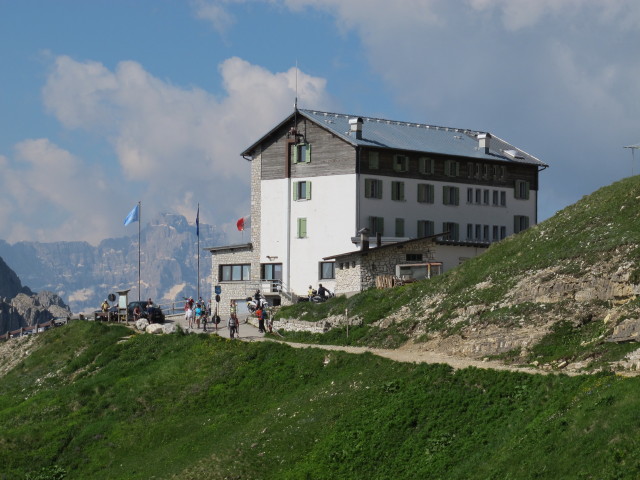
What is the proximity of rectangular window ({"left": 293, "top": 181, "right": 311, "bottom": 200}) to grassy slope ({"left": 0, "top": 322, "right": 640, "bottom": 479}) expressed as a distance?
21.7 metres

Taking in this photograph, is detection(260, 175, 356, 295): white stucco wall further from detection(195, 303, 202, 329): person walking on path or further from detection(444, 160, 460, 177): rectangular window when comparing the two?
detection(195, 303, 202, 329): person walking on path

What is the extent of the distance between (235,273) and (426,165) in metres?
19.2

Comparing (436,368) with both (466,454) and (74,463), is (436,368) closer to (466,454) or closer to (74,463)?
(466,454)

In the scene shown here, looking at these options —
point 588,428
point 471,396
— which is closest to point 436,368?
point 471,396

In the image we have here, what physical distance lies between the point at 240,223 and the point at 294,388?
145ft

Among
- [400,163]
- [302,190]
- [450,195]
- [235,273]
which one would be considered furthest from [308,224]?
[450,195]

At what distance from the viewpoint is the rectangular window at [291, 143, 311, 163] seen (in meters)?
88.0

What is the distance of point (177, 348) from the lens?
6631cm

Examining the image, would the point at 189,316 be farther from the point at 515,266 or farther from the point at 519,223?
the point at 519,223

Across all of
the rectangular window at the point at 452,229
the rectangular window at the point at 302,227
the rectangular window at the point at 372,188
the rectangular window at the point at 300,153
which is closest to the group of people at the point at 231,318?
the rectangular window at the point at 302,227

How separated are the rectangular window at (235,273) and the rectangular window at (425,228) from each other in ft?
50.1

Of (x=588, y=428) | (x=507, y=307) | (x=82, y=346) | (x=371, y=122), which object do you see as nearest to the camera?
(x=588, y=428)

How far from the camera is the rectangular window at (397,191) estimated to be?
283 feet

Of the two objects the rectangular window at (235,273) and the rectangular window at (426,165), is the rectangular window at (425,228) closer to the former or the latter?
the rectangular window at (426,165)
